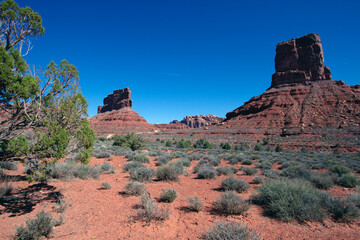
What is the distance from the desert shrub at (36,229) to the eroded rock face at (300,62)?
76.4 metres

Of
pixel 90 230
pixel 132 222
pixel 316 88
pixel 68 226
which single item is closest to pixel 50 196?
pixel 68 226

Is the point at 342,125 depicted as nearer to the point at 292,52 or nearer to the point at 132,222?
the point at 292,52

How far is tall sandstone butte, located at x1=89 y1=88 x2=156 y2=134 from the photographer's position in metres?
79.5

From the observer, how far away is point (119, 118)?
294 feet

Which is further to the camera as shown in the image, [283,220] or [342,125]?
[342,125]

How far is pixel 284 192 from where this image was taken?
4.94 meters

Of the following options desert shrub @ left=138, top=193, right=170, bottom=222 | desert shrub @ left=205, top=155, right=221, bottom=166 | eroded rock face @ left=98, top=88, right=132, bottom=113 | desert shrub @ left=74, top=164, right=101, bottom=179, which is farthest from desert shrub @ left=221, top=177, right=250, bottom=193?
eroded rock face @ left=98, top=88, right=132, bottom=113

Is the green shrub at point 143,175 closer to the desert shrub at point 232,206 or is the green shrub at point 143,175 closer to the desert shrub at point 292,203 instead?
the desert shrub at point 232,206

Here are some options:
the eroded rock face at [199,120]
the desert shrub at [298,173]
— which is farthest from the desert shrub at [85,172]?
the eroded rock face at [199,120]

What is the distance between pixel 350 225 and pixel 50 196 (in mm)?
9205

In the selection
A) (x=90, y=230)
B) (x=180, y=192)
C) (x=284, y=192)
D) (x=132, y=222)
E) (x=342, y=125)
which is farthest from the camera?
(x=342, y=125)

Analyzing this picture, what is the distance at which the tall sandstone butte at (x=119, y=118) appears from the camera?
79494 mm

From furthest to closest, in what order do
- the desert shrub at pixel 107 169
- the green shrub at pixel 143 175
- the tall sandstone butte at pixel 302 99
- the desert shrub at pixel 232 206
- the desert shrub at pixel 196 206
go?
the tall sandstone butte at pixel 302 99
the desert shrub at pixel 107 169
the green shrub at pixel 143 175
the desert shrub at pixel 196 206
the desert shrub at pixel 232 206

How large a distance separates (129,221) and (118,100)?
11578cm
